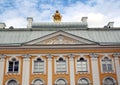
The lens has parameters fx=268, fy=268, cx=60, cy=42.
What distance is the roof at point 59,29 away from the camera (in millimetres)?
37094

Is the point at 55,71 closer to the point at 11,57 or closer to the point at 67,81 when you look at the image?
the point at 67,81

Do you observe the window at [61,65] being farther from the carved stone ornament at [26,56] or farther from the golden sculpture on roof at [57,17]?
the golden sculpture on roof at [57,17]

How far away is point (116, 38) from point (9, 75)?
15.5 m

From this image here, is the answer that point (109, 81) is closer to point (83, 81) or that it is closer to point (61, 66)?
point (83, 81)

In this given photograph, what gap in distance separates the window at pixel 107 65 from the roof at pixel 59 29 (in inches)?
99.2

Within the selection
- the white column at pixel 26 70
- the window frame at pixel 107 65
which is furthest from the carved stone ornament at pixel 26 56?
the window frame at pixel 107 65

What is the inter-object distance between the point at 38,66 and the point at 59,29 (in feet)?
20.5

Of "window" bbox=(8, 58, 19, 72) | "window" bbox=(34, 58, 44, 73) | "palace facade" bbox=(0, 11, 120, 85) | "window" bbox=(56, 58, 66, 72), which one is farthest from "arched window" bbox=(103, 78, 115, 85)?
"window" bbox=(8, 58, 19, 72)

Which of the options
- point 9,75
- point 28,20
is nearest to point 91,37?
point 28,20

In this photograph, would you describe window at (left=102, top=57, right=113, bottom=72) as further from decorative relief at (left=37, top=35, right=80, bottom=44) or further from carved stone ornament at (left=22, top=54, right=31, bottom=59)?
carved stone ornament at (left=22, top=54, right=31, bottom=59)

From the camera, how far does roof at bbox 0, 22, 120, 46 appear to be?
Result: 37094mm

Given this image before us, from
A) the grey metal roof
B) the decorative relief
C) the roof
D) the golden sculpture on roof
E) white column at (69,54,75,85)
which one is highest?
the golden sculpture on roof

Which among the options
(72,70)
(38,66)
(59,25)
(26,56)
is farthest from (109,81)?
(26,56)

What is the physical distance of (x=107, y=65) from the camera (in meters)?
35.5
